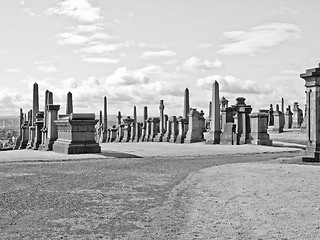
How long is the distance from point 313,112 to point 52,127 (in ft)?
44.0

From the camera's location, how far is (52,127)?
22.2m

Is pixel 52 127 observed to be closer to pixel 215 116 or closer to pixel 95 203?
pixel 215 116

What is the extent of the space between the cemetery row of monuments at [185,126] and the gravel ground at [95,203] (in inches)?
220

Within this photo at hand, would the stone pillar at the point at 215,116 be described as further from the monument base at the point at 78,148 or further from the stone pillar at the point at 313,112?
the stone pillar at the point at 313,112

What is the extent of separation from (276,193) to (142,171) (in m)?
5.11

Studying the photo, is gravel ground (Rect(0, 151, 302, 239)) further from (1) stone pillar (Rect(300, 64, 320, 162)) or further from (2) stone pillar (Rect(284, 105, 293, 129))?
(2) stone pillar (Rect(284, 105, 293, 129))

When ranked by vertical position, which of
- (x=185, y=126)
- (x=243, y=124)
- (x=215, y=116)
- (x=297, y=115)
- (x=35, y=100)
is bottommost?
(x=185, y=126)

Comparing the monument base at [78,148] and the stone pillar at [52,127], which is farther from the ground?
the stone pillar at [52,127]

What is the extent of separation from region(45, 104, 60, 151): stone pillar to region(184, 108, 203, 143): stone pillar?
11849 millimetres

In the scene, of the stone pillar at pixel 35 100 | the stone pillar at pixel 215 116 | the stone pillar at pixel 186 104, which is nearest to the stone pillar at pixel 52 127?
the stone pillar at pixel 35 100

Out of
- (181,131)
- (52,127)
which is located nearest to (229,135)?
(181,131)

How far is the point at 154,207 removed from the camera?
7.34m

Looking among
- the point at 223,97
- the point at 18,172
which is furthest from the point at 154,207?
the point at 223,97

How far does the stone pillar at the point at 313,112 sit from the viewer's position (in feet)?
47.2
